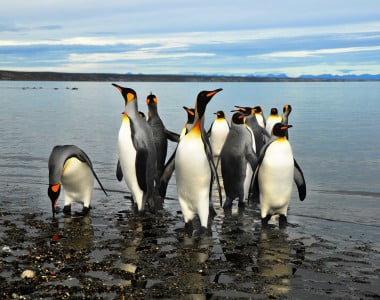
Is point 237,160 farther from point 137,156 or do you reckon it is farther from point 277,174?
point 137,156

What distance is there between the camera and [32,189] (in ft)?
33.9

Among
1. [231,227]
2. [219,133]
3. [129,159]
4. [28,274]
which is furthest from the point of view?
[219,133]

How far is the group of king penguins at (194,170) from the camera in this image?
720cm

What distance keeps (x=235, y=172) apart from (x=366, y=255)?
2902 millimetres

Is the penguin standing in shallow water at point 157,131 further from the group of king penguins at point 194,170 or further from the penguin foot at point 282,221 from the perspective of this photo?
the penguin foot at point 282,221

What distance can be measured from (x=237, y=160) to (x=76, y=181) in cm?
241

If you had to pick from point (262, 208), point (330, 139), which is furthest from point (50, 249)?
point (330, 139)

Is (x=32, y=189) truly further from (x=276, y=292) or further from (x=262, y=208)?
(x=276, y=292)

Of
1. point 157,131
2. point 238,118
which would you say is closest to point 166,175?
point 238,118

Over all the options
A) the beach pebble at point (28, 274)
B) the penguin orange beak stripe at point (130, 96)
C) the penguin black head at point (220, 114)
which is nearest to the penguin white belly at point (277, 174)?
the penguin orange beak stripe at point (130, 96)

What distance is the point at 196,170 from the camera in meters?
7.16

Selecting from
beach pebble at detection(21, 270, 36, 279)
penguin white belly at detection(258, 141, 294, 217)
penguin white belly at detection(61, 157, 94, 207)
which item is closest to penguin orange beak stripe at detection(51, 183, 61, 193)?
penguin white belly at detection(61, 157, 94, 207)

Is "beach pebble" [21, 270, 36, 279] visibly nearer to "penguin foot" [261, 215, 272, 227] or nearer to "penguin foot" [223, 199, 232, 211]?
"penguin foot" [261, 215, 272, 227]

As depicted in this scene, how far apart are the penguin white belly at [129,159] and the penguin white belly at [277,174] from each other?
5.87 ft
